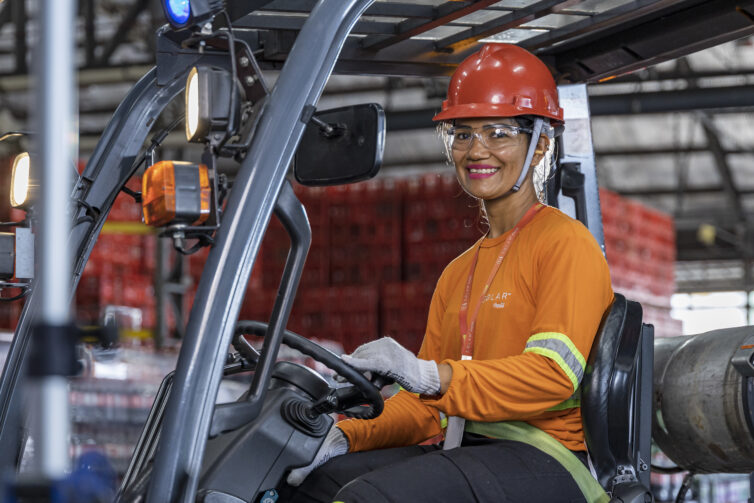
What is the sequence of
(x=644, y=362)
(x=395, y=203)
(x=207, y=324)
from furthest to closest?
(x=395, y=203)
(x=644, y=362)
(x=207, y=324)

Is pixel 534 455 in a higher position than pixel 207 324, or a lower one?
lower

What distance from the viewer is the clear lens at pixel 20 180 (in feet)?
9.77

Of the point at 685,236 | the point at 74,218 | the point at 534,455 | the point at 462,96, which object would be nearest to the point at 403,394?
the point at 534,455

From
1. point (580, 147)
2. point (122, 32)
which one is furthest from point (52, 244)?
point (122, 32)

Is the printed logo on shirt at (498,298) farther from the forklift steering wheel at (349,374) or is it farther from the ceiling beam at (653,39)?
the ceiling beam at (653,39)

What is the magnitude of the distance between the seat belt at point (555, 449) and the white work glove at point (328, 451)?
1.36 ft

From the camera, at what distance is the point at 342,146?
2357 millimetres

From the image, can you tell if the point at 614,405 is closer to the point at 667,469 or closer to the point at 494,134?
the point at 494,134

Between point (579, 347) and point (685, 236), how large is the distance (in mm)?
22827

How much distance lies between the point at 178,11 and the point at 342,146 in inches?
17.9

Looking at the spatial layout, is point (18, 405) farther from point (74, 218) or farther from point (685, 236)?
point (685, 236)

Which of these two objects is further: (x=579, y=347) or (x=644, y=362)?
(x=644, y=362)

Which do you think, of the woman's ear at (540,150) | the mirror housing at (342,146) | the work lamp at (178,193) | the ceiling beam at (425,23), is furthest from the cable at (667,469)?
the work lamp at (178,193)

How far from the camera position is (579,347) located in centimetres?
263
